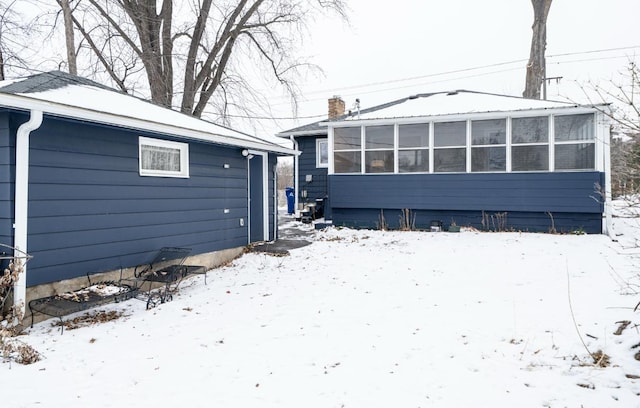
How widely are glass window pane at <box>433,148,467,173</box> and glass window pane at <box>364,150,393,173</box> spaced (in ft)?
4.22

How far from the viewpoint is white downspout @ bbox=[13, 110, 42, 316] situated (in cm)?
468

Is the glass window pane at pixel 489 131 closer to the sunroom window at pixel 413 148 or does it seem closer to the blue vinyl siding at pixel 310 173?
the sunroom window at pixel 413 148

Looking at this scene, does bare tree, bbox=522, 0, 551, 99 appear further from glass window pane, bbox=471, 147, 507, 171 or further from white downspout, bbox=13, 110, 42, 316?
white downspout, bbox=13, 110, 42, 316

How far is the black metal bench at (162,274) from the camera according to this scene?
5.88m

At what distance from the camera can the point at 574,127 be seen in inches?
413

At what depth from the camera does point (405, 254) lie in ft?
28.4

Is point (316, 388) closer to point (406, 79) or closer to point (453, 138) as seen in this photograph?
point (453, 138)

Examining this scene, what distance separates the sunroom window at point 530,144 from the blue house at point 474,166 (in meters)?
0.02

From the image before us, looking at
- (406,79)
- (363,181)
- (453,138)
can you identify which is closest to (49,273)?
(363,181)

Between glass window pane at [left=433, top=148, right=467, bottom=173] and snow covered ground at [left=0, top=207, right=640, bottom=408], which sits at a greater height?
glass window pane at [left=433, top=148, right=467, bottom=173]

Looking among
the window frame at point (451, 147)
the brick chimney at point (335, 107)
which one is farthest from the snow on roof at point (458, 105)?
the brick chimney at point (335, 107)

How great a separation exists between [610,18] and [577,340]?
64.9 ft

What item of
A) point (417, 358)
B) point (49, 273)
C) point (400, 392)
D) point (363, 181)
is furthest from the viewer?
point (363, 181)

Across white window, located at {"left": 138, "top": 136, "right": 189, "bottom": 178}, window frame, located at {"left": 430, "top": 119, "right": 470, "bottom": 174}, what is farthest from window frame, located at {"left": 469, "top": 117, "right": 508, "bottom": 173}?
white window, located at {"left": 138, "top": 136, "right": 189, "bottom": 178}
